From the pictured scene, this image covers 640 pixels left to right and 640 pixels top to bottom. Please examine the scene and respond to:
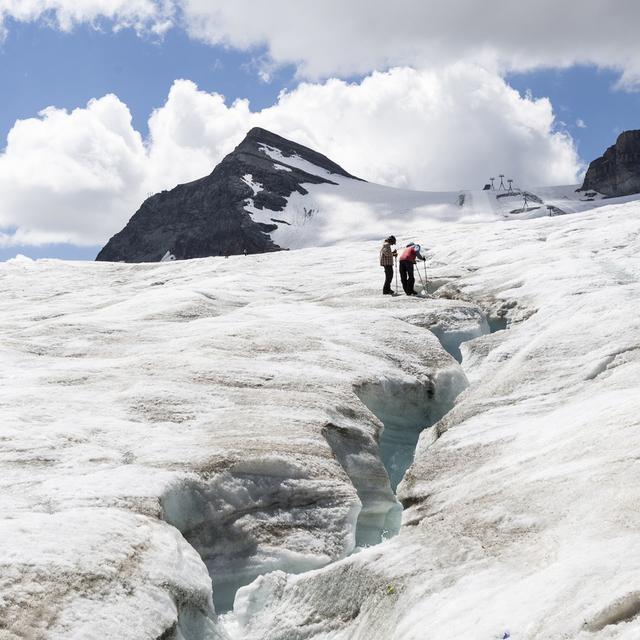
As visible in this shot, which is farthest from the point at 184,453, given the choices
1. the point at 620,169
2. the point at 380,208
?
the point at 620,169

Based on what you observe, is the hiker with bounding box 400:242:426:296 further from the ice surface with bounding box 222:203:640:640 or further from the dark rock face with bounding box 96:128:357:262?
the dark rock face with bounding box 96:128:357:262

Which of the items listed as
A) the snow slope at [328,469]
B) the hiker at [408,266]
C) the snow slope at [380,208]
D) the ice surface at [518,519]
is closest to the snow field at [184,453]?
the snow slope at [328,469]

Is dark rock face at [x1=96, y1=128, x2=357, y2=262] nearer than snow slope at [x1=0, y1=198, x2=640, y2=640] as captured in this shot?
No

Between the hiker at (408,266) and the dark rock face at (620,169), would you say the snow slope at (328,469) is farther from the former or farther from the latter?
the dark rock face at (620,169)

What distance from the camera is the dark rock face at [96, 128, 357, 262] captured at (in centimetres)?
15362

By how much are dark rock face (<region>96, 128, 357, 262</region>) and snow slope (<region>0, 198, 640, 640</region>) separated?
11945cm

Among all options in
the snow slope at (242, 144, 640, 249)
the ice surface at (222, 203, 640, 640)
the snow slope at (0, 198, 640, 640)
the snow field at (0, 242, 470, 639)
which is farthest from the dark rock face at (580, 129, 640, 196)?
the ice surface at (222, 203, 640, 640)

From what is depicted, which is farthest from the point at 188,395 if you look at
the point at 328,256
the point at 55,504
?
the point at 328,256

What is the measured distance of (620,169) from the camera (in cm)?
15875

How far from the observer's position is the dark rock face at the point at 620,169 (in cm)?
15712

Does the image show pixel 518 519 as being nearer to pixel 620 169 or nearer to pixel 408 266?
pixel 408 266

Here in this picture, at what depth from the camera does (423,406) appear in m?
19.1

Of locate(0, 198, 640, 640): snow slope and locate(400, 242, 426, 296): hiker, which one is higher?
locate(400, 242, 426, 296): hiker

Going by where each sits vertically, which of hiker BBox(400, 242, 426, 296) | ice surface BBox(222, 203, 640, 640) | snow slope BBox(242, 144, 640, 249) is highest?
snow slope BBox(242, 144, 640, 249)
